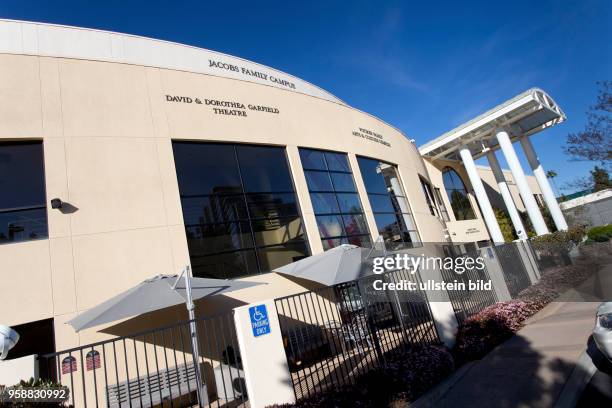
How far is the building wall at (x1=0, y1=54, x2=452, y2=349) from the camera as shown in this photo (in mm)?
7262

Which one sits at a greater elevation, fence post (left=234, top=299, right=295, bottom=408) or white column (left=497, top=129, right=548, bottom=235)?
white column (left=497, top=129, right=548, bottom=235)

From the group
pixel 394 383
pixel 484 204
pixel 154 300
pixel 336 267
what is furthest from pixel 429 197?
pixel 154 300

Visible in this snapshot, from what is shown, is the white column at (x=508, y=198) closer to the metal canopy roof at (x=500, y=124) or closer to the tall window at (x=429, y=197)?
the metal canopy roof at (x=500, y=124)

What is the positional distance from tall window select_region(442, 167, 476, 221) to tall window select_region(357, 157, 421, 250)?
10.9 metres

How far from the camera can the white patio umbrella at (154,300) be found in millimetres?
5723

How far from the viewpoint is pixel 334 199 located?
13.1 metres

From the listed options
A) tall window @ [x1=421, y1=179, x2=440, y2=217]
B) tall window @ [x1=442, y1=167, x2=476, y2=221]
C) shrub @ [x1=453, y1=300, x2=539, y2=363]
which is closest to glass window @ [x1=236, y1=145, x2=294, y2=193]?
shrub @ [x1=453, y1=300, x2=539, y2=363]

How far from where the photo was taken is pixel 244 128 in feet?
38.0

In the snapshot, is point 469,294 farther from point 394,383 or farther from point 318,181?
point 318,181

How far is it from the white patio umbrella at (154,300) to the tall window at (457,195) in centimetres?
2318

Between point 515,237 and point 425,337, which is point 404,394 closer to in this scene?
point 425,337

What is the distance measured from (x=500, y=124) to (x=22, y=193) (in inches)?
1097

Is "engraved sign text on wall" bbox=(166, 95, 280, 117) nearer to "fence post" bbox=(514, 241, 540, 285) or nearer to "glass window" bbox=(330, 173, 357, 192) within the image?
"glass window" bbox=(330, 173, 357, 192)

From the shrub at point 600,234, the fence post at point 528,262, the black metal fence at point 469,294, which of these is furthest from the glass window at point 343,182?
the shrub at point 600,234
